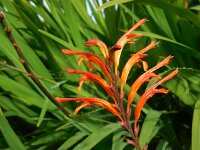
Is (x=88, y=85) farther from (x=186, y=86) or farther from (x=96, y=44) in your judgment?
(x=96, y=44)

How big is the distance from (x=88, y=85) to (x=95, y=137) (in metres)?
0.29

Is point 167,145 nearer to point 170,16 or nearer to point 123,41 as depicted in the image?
point 170,16

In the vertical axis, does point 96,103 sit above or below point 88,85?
above

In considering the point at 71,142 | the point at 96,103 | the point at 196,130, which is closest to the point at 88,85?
the point at 71,142

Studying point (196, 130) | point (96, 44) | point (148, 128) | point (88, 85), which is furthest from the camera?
point (88, 85)

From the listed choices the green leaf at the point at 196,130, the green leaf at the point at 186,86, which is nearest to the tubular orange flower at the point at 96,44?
the green leaf at the point at 196,130

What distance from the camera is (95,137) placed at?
41.9 inches

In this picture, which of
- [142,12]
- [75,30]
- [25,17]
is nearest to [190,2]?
[142,12]

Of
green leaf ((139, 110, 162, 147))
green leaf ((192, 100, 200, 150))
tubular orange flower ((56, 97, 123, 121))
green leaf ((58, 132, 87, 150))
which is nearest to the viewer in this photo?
tubular orange flower ((56, 97, 123, 121))

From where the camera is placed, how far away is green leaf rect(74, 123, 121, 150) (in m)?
1.04

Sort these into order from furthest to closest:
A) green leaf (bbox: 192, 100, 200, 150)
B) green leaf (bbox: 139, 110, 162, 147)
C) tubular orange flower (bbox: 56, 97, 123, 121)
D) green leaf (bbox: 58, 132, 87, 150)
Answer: green leaf (bbox: 58, 132, 87, 150), green leaf (bbox: 139, 110, 162, 147), green leaf (bbox: 192, 100, 200, 150), tubular orange flower (bbox: 56, 97, 123, 121)

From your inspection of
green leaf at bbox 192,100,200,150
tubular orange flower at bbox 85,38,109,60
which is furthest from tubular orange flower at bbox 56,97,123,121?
green leaf at bbox 192,100,200,150

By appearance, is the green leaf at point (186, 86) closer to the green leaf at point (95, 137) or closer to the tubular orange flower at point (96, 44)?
the green leaf at point (95, 137)

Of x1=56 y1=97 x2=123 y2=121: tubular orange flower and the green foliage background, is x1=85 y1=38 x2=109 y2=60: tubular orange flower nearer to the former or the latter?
x1=56 y1=97 x2=123 y2=121: tubular orange flower
